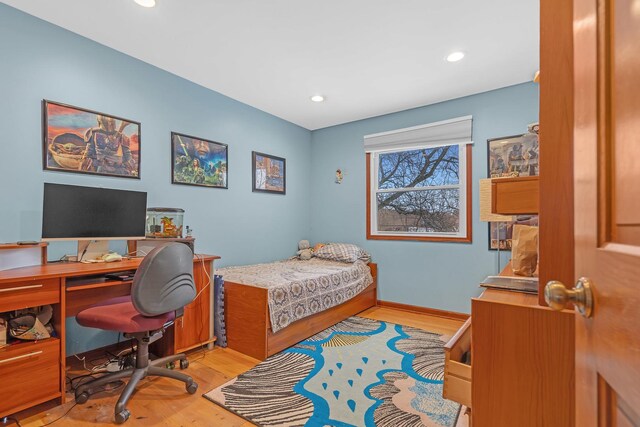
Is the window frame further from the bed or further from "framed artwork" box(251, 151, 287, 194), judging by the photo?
"framed artwork" box(251, 151, 287, 194)

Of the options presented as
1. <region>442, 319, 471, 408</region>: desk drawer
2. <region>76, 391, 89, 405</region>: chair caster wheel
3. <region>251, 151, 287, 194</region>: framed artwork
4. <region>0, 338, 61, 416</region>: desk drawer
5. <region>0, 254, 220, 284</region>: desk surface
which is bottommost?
<region>76, 391, 89, 405</region>: chair caster wheel

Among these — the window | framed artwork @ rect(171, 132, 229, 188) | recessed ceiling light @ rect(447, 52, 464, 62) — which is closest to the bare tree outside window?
the window

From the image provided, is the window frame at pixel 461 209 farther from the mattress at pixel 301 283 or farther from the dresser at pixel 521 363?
the dresser at pixel 521 363

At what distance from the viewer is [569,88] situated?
2.79 feet

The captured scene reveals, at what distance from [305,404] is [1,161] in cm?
248

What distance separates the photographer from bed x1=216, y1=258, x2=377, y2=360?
96.3 inches

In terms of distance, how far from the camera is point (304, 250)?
4.23m

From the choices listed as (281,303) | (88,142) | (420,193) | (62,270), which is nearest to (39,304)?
(62,270)

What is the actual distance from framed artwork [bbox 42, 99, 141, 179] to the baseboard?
10.2ft

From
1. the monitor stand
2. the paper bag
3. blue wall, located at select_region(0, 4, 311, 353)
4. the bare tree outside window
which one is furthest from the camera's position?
the bare tree outside window

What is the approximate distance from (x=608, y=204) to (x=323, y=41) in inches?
92.6

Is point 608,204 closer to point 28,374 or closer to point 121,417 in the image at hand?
point 121,417

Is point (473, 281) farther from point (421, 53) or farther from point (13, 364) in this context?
point (13, 364)

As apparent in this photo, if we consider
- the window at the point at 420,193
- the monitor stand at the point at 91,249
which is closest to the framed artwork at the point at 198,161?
the monitor stand at the point at 91,249
